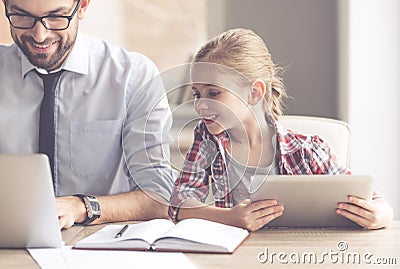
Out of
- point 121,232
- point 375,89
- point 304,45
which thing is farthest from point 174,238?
point 304,45

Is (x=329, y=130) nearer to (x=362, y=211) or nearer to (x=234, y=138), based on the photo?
(x=234, y=138)

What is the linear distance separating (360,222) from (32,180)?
0.71 metres

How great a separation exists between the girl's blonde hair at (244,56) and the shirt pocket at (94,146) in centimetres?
36

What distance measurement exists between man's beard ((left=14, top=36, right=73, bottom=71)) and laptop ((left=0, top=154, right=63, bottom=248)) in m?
0.68

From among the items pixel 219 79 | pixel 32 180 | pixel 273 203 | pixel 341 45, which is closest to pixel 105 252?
pixel 32 180

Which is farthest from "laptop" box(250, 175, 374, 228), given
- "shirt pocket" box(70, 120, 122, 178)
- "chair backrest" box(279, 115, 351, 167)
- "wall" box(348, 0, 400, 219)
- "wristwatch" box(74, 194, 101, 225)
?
"wall" box(348, 0, 400, 219)

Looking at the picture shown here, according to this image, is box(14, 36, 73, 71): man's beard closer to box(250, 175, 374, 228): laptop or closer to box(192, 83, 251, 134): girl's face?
box(192, 83, 251, 134): girl's face

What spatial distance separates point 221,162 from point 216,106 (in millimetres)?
175

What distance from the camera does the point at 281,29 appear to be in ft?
10.9

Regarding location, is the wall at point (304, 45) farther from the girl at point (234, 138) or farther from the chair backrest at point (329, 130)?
the girl at point (234, 138)

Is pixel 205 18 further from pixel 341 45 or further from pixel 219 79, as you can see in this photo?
pixel 219 79

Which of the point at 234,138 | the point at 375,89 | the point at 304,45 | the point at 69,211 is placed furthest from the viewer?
the point at 304,45

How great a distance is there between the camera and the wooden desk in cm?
148

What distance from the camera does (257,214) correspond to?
5.78 feet
